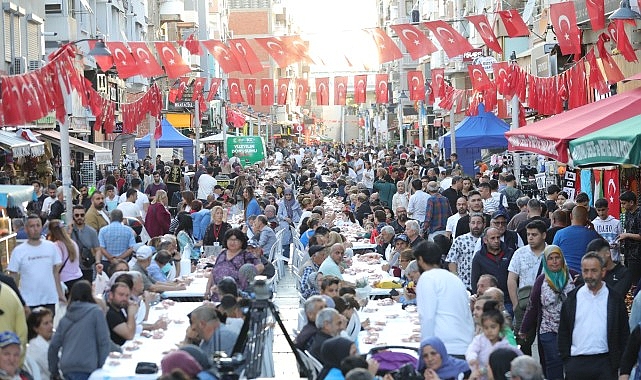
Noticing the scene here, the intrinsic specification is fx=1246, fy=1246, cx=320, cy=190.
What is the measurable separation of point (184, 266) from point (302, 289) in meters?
3.81

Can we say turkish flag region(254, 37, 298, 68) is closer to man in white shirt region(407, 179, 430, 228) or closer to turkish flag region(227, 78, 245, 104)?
man in white shirt region(407, 179, 430, 228)

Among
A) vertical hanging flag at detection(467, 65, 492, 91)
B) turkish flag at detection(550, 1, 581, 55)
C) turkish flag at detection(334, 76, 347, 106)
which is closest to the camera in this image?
turkish flag at detection(550, 1, 581, 55)

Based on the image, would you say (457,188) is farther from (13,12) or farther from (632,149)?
(13,12)

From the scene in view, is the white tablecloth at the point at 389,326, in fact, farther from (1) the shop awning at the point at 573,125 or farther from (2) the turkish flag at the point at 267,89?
(2) the turkish flag at the point at 267,89

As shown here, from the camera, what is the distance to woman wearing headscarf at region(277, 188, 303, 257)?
77.3 feet

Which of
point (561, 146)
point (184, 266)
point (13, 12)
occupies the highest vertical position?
point (13, 12)

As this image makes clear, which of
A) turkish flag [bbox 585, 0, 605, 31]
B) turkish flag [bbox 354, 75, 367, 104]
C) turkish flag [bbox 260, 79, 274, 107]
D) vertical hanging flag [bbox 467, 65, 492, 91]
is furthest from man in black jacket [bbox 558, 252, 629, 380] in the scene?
turkish flag [bbox 260, 79, 274, 107]

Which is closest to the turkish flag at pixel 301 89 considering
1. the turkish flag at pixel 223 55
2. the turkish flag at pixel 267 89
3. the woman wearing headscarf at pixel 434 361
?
the turkish flag at pixel 267 89

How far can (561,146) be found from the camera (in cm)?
1438

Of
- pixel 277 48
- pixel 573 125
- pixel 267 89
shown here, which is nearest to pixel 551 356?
pixel 573 125

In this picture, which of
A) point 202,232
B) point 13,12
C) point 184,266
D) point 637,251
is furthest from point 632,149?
point 13,12

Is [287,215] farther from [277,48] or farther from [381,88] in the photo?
[381,88]

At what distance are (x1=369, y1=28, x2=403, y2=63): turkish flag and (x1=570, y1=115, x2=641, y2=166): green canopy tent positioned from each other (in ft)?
39.2

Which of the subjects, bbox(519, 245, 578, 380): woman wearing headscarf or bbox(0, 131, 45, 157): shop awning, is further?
bbox(0, 131, 45, 157): shop awning
